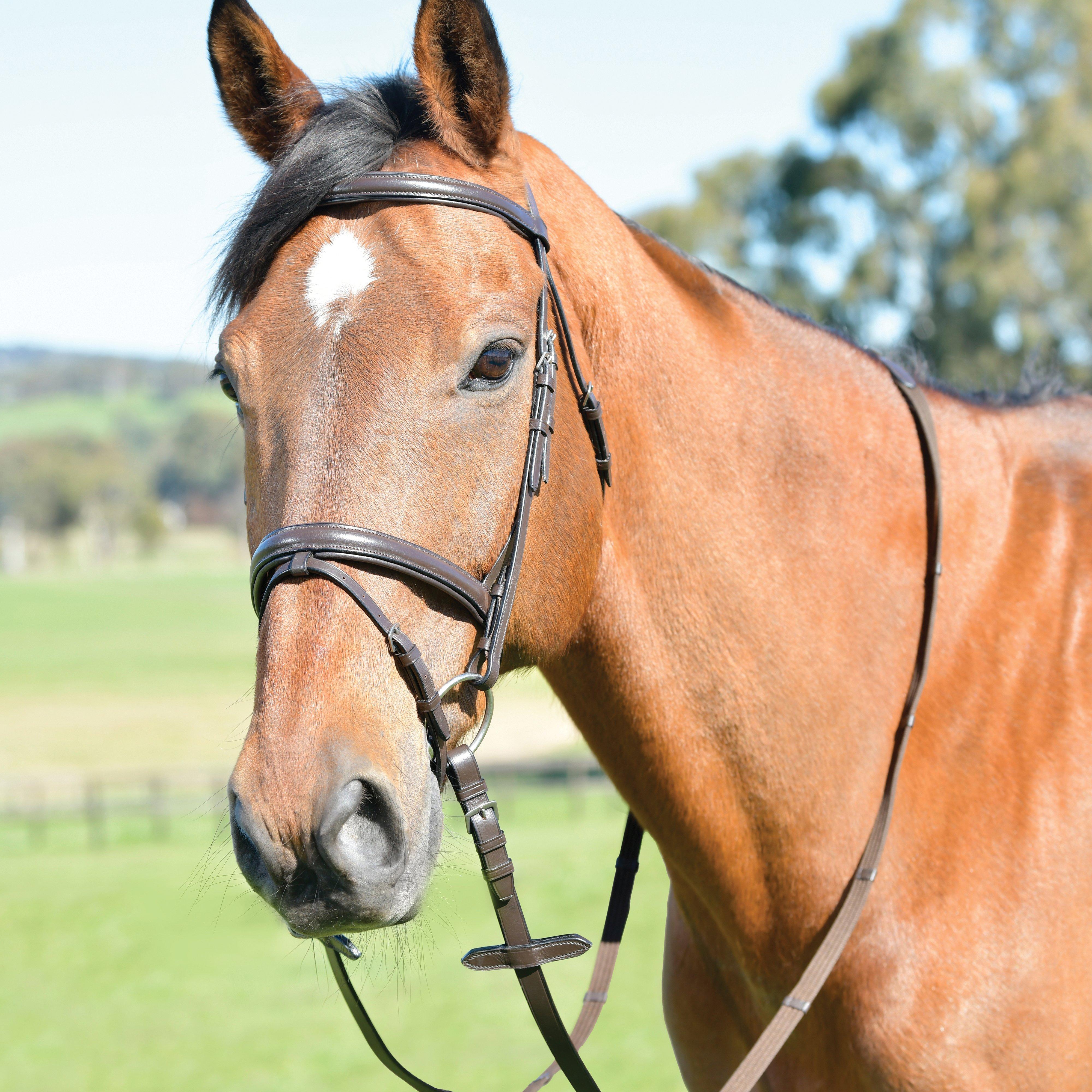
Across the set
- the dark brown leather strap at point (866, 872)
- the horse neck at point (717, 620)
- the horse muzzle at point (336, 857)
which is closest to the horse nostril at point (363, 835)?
the horse muzzle at point (336, 857)

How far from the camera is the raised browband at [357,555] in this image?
6.12 ft

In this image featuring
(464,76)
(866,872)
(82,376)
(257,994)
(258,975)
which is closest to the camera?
(464,76)

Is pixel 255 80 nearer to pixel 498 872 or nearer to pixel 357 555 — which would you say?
pixel 357 555

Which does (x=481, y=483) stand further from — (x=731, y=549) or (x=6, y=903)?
(x=6, y=903)

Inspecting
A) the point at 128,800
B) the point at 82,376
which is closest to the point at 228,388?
the point at 128,800

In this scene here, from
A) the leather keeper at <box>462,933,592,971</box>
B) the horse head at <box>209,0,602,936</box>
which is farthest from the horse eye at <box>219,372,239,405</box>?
the leather keeper at <box>462,933,592,971</box>

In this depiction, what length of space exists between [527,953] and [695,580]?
90 cm

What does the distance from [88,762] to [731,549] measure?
31.9m

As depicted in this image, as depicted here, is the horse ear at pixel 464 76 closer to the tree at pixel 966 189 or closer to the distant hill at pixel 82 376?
the tree at pixel 966 189

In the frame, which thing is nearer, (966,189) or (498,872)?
(498,872)

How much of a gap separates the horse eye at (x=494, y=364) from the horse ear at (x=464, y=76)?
0.49 meters

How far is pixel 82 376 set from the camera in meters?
172

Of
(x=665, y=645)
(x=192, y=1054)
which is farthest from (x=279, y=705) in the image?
(x=192, y=1054)

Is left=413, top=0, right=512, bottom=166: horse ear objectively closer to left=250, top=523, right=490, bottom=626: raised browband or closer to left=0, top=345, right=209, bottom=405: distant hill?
left=250, top=523, right=490, bottom=626: raised browband
